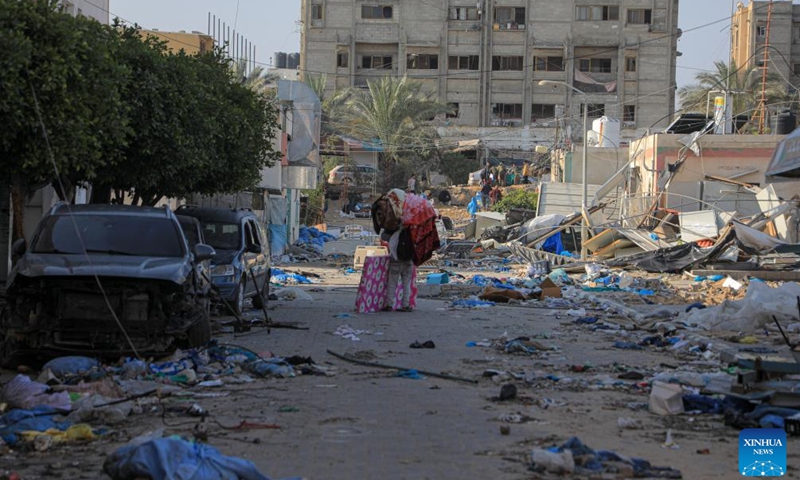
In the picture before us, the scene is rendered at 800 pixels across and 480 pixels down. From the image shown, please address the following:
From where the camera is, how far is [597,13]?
89.1 metres

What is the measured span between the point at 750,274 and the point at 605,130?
97.2 ft

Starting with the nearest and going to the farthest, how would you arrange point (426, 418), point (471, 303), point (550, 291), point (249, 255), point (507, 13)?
point (426, 418) → point (249, 255) → point (471, 303) → point (550, 291) → point (507, 13)

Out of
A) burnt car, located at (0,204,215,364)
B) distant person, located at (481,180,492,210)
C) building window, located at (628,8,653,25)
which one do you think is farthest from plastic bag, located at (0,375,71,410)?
building window, located at (628,8,653,25)

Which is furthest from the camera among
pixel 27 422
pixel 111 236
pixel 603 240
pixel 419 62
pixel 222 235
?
pixel 419 62

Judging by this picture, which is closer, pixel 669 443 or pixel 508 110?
pixel 669 443

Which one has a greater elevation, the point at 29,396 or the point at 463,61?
the point at 463,61

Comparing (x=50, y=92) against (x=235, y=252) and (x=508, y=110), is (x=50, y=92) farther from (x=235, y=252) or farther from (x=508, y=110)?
(x=508, y=110)

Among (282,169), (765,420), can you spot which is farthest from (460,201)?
(765,420)

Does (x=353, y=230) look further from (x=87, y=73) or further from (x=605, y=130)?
(x=87, y=73)

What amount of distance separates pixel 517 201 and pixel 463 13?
31.3 m

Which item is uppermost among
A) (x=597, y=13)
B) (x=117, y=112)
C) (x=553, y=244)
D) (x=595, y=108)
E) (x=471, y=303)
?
(x=597, y=13)

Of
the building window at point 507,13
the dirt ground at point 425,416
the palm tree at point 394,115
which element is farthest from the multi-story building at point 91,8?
the building window at point 507,13

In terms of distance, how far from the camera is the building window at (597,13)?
8894 cm

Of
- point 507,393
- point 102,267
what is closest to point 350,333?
point 102,267
